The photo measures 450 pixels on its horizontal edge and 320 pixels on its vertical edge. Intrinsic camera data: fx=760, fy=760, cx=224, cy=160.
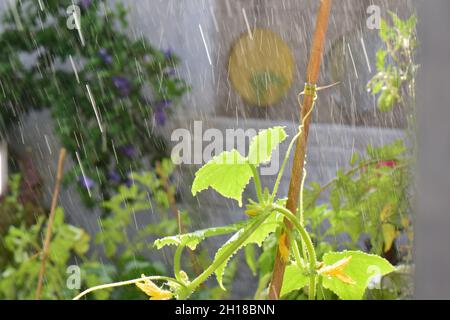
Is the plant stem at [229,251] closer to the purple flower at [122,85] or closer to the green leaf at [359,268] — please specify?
the green leaf at [359,268]

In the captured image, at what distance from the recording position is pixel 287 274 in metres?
0.39

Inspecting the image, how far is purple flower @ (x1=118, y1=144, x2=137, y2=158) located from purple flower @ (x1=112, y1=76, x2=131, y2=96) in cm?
14

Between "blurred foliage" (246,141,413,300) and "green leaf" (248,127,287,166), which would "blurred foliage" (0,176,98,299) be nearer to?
"blurred foliage" (246,141,413,300)

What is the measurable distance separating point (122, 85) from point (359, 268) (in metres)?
1.66

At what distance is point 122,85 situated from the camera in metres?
1.97

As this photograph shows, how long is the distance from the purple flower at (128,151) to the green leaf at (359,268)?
1.63 meters

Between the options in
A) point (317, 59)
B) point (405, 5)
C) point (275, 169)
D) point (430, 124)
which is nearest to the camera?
point (430, 124)

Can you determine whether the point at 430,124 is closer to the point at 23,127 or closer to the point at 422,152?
the point at 422,152

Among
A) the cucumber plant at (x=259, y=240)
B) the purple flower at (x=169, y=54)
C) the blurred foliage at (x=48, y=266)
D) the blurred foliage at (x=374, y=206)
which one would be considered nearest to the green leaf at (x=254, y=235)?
the cucumber plant at (x=259, y=240)

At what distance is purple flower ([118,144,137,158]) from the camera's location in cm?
198

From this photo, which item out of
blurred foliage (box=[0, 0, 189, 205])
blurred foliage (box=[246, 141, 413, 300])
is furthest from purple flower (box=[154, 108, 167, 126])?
blurred foliage (box=[246, 141, 413, 300])

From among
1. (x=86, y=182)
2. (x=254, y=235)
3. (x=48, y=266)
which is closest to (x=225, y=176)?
(x=254, y=235)

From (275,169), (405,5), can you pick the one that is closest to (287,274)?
(275,169)

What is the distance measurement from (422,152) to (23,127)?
211cm
